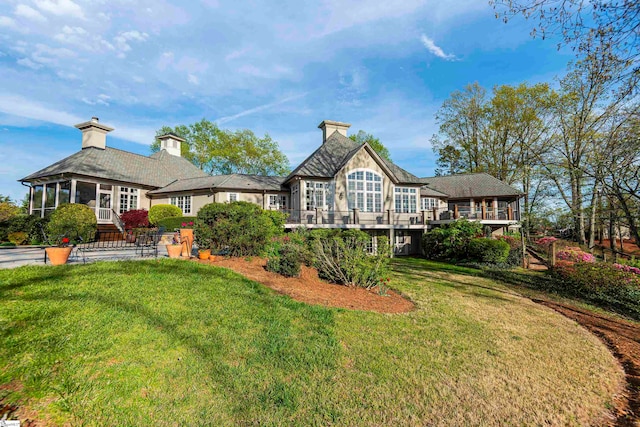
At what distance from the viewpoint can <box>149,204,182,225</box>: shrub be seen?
64.1 feet

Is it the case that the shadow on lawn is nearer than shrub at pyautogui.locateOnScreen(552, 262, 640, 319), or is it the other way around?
the shadow on lawn

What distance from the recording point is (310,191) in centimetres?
Answer: 1830

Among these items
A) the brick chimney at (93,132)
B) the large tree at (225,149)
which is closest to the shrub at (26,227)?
the brick chimney at (93,132)

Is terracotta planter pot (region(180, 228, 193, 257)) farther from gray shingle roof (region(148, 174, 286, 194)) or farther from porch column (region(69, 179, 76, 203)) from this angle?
porch column (region(69, 179, 76, 203))

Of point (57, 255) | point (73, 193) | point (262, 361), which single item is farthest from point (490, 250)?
point (73, 193)

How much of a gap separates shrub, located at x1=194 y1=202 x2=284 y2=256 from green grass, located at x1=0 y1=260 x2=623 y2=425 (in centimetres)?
312

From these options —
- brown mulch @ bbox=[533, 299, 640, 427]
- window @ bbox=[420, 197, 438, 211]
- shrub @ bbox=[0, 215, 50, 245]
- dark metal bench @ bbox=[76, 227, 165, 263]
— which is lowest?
brown mulch @ bbox=[533, 299, 640, 427]

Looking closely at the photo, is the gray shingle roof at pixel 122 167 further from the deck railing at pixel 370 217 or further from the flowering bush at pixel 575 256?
the flowering bush at pixel 575 256

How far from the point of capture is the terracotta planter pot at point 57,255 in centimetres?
700

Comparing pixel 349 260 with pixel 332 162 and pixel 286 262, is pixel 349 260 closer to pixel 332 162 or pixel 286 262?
pixel 286 262

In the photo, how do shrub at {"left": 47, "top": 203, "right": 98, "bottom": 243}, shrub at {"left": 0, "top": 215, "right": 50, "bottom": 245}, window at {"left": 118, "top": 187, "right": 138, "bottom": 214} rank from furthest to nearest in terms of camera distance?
1. window at {"left": 118, "top": 187, "right": 138, "bottom": 214}
2. shrub at {"left": 0, "top": 215, "right": 50, "bottom": 245}
3. shrub at {"left": 47, "top": 203, "right": 98, "bottom": 243}

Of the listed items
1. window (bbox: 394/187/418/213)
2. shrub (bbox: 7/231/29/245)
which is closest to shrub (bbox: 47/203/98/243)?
shrub (bbox: 7/231/29/245)

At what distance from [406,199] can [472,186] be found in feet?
25.1

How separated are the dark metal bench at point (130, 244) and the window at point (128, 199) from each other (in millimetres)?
2635
